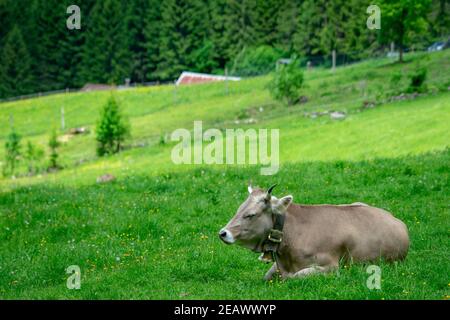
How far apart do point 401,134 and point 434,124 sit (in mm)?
1939

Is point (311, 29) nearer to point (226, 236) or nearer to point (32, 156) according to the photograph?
point (32, 156)

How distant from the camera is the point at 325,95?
211 feet

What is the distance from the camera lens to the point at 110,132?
58.3 metres

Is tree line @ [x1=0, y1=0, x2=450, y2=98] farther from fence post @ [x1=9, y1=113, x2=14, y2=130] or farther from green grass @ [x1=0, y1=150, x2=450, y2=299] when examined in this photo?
green grass @ [x1=0, y1=150, x2=450, y2=299]

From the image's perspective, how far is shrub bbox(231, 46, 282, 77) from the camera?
112 m

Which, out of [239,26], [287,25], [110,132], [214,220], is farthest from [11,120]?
[214,220]

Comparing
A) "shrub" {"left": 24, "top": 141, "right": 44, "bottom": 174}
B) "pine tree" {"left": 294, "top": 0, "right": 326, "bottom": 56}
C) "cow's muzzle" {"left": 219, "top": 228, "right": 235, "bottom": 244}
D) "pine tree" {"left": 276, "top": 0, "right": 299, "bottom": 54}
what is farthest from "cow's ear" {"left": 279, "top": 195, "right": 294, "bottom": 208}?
"pine tree" {"left": 276, "top": 0, "right": 299, "bottom": 54}

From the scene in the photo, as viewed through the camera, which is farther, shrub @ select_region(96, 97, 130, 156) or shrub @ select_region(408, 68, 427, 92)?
shrub @ select_region(96, 97, 130, 156)

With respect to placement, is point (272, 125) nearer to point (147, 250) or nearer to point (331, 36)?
point (147, 250)

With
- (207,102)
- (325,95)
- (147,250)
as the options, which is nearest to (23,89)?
(207,102)

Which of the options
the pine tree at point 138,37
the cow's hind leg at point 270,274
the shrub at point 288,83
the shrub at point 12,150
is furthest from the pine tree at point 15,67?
the cow's hind leg at point 270,274

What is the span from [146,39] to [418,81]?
8834 centimetres

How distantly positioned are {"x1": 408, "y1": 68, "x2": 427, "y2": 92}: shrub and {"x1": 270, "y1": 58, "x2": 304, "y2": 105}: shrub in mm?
13453

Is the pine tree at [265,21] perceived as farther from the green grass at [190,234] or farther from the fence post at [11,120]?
the green grass at [190,234]
